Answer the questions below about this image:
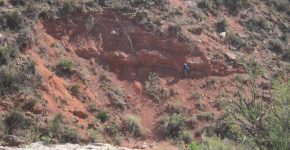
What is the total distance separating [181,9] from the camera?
92.9 ft

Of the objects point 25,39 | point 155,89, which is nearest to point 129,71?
point 155,89

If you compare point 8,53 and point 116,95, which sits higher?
point 8,53

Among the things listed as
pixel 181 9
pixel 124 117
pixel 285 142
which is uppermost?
pixel 285 142

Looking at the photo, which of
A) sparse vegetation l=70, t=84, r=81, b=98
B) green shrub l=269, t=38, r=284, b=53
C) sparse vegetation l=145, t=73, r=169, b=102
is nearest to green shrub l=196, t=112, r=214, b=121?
sparse vegetation l=145, t=73, r=169, b=102

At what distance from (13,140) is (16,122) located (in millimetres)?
1364

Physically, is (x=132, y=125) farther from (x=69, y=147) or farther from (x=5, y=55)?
(x=5, y=55)

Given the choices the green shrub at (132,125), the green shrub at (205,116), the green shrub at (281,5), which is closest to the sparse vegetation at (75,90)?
the green shrub at (132,125)

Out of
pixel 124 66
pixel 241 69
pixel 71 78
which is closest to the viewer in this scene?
pixel 71 78

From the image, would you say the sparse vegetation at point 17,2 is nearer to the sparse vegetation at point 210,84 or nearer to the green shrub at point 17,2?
the green shrub at point 17,2

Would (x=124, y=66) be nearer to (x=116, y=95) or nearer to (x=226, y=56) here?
(x=116, y=95)

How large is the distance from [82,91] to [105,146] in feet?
11.5

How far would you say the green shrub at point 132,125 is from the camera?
22000 millimetres

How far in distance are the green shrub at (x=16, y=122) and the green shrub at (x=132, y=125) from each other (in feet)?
14.6

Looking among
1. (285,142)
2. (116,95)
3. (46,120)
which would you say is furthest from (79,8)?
(285,142)
